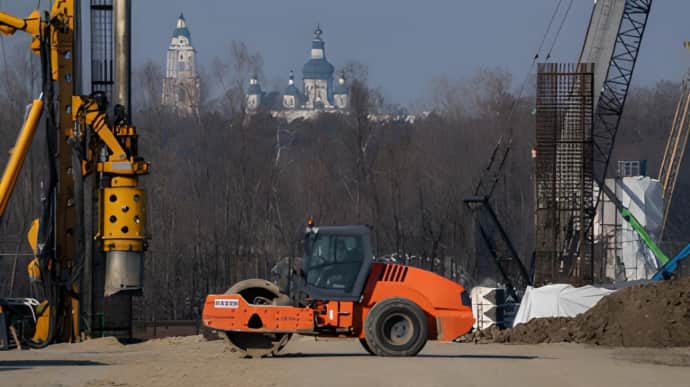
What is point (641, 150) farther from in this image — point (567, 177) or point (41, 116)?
point (41, 116)

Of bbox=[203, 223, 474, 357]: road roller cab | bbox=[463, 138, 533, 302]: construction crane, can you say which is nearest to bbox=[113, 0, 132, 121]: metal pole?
bbox=[203, 223, 474, 357]: road roller cab

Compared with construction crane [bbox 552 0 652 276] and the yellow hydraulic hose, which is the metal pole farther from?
construction crane [bbox 552 0 652 276]

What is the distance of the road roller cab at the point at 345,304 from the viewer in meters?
20.7

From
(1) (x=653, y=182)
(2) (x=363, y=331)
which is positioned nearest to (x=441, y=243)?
(1) (x=653, y=182)

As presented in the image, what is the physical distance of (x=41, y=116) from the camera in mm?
28203

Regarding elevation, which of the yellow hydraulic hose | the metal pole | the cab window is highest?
the metal pole

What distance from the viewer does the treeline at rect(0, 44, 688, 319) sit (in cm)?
5947

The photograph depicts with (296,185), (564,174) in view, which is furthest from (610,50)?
(296,185)

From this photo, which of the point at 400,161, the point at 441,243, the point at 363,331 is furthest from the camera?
the point at 400,161

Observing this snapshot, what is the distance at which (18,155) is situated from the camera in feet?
89.6

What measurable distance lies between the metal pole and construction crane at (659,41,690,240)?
54.8m

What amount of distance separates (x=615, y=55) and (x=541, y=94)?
865cm

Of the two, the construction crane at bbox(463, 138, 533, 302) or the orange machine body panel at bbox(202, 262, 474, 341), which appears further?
the construction crane at bbox(463, 138, 533, 302)

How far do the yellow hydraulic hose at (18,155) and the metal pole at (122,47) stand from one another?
9.80ft
